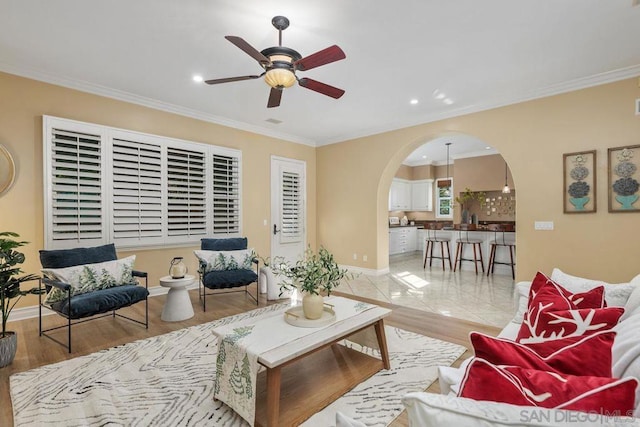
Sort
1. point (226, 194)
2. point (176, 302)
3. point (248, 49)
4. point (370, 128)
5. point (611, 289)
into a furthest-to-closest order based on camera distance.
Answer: point (370, 128), point (226, 194), point (176, 302), point (248, 49), point (611, 289)

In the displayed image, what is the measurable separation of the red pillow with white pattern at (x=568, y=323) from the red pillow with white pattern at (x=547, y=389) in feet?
2.31

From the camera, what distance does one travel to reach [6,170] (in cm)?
348

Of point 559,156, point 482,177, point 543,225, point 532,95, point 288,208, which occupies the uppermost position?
point 532,95

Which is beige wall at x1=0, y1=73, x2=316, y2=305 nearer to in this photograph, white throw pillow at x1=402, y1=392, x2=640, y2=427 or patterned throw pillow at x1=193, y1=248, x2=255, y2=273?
patterned throw pillow at x1=193, y1=248, x2=255, y2=273

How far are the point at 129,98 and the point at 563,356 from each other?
5.24m

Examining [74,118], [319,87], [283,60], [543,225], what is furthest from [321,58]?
[543,225]

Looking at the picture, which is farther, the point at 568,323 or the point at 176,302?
the point at 176,302

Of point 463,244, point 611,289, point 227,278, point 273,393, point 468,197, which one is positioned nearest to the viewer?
point 273,393

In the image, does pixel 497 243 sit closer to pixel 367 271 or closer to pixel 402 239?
pixel 367 271

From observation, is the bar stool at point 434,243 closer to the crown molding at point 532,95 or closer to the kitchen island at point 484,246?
the kitchen island at point 484,246

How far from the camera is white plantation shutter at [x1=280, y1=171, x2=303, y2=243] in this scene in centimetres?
641

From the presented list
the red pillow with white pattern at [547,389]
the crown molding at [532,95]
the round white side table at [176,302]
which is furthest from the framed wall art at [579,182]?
the round white side table at [176,302]

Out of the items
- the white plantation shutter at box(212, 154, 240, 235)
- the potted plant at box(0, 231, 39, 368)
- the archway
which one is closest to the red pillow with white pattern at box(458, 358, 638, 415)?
the potted plant at box(0, 231, 39, 368)

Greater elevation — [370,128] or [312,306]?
[370,128]
